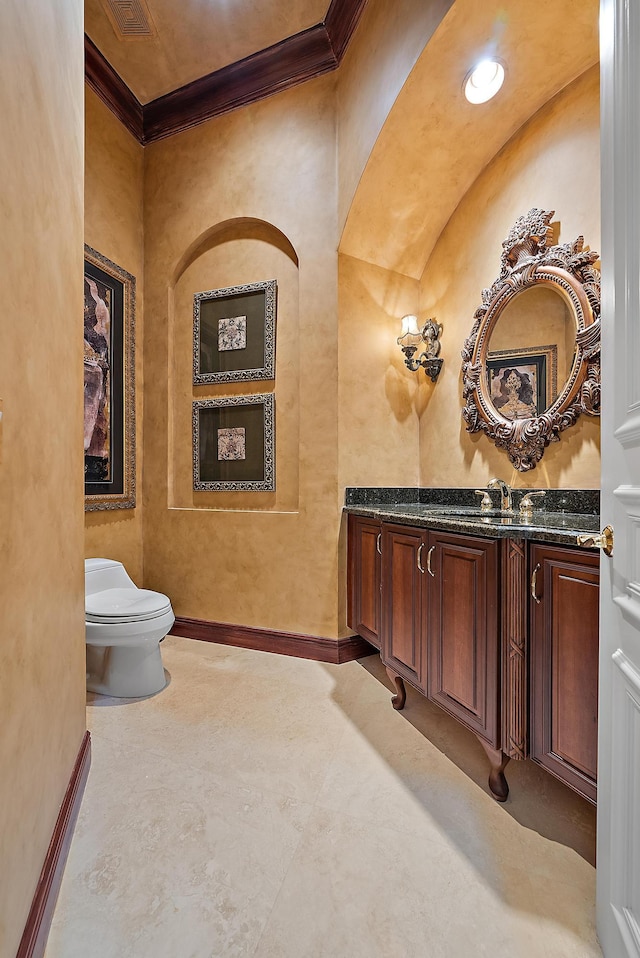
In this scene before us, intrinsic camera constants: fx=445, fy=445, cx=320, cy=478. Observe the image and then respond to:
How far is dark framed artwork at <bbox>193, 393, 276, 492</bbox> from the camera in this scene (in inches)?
111

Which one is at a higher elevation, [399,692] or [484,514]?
[484,514]

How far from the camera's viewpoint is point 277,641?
8.93 feet

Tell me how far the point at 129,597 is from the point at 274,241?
7.56ft

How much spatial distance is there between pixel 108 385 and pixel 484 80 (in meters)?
2.52

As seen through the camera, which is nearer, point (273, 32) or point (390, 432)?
point (273, 32)

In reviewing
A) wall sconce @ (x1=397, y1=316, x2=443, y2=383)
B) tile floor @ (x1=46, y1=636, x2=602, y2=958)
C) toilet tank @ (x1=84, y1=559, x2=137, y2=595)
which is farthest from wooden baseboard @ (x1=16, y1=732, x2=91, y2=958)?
wall sconce @ (x1=397, y1=316, x2=443, y2=383)

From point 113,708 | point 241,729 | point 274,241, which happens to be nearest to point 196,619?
point 113,708

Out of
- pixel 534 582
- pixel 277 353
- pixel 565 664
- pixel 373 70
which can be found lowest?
pixel 565 664

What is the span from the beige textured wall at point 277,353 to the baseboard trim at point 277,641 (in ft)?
0.18

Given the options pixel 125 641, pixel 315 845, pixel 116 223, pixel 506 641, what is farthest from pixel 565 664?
pixel 116 223

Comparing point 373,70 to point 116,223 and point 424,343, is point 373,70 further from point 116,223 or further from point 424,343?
point 116,223

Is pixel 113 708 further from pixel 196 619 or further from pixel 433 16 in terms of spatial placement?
pixel 433 16

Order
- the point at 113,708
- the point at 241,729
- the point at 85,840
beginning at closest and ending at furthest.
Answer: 1. the point at 85,840
2. the point at 241,729
3. the point at 113,708

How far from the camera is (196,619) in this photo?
2.97 m
